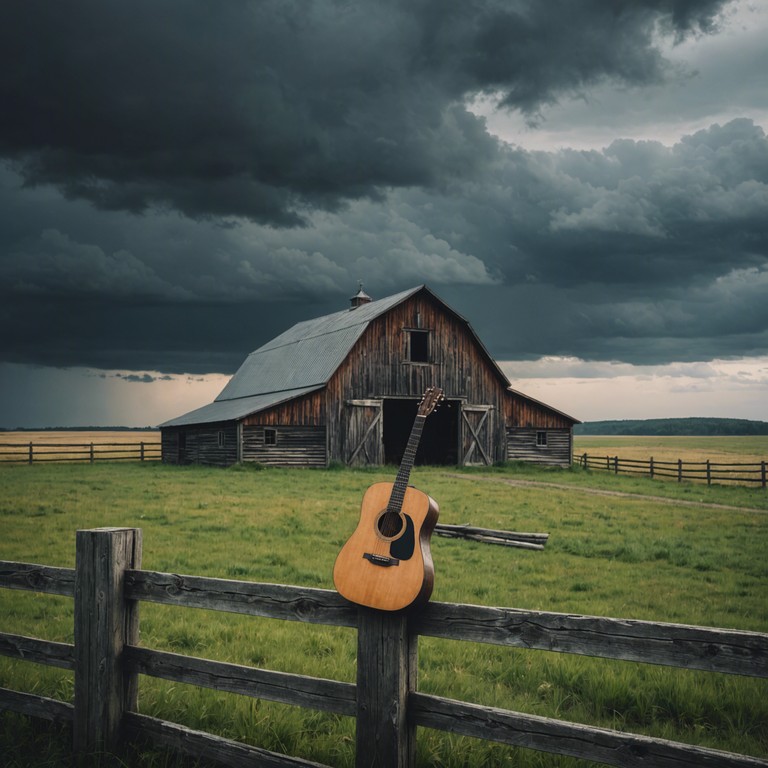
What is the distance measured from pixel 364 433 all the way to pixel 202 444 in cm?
872

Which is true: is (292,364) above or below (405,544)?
above

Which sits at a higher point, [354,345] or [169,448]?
[354,345]

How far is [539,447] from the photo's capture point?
3834 cm

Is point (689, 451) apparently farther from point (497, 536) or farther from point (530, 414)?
point (497, 536)

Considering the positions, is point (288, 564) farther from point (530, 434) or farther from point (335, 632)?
point (530, 434)

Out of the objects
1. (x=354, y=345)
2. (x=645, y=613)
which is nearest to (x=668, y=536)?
(x=645, y=613)

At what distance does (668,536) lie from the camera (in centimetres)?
1562

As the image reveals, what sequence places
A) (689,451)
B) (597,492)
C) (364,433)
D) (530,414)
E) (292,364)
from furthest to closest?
(689,451) → (292,364) → (530,414) → (364,433) → (597,492)

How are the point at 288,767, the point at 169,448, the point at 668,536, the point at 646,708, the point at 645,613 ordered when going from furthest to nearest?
the point at 169,448 → the point at 668,536 → the point at 645,613 → the point at 646,708 → the point at 288,767

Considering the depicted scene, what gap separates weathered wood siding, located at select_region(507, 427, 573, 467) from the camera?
3778 cm

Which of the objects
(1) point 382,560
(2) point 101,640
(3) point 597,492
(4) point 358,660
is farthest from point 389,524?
(3) point 597,492

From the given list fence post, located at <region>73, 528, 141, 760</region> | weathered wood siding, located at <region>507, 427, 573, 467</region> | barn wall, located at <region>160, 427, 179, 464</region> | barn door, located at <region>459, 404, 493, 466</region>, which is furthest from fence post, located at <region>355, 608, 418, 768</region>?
barn wall, located at <region>160, 427, 179, 464</region>

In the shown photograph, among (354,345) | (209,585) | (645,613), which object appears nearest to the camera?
(209,585)

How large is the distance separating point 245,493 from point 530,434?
64.7 ft
